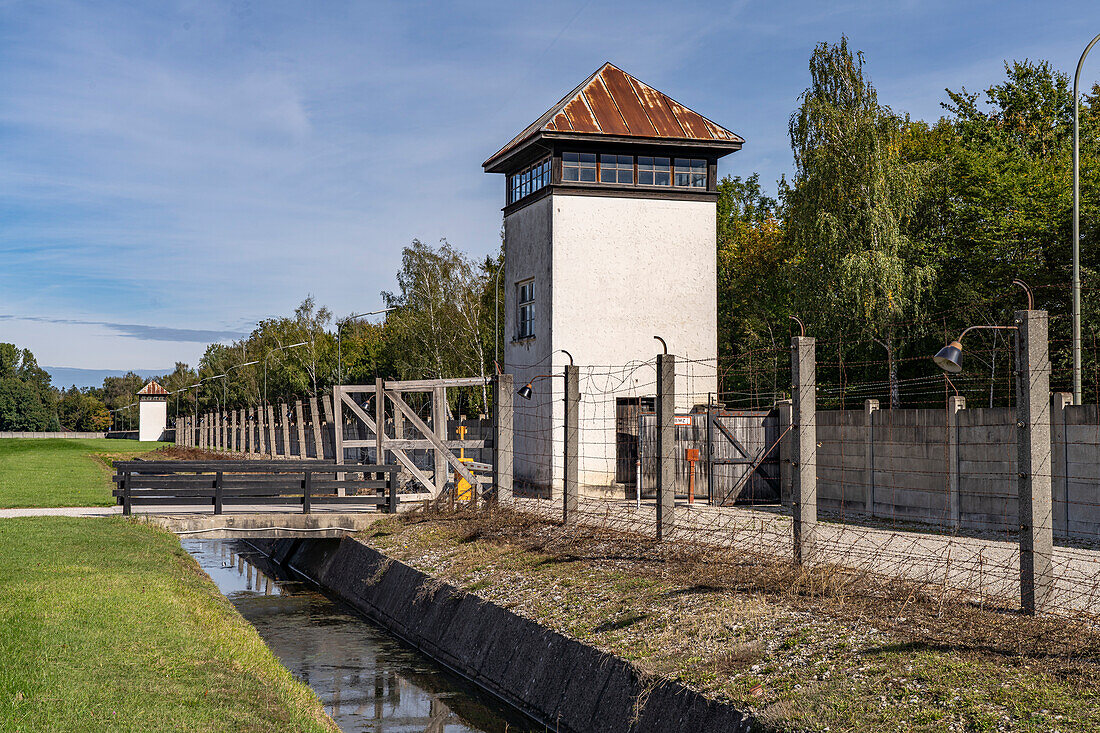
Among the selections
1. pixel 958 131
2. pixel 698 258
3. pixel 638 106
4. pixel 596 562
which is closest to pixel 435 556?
pixel 596 562

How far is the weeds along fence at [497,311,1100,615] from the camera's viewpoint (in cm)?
934

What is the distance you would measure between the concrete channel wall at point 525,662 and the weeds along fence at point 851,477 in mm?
2522

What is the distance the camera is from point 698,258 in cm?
2750

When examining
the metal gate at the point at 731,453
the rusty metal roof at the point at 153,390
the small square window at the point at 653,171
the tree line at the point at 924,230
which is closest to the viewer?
the metal gate at the point at 731,453

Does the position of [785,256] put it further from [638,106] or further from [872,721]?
[872,721]

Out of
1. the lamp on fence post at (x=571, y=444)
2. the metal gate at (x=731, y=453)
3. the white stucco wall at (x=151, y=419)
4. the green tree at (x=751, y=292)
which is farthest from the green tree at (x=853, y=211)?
the white stucco wall at (x=151, y=419)

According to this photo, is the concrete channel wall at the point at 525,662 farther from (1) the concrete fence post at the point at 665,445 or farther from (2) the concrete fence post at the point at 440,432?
(2) the concrete fence post at the point at 440,432

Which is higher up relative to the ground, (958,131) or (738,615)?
(958,131)

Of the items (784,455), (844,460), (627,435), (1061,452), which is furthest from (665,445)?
(627,435)

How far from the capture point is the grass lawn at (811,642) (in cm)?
688

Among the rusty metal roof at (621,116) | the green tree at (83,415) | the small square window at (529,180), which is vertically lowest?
the green tree at (83,415)

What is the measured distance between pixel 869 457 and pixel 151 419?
464 feet

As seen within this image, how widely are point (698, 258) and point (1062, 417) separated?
Answer: 1247cm

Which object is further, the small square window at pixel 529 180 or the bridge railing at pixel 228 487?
the small square window at pixel 529 180
